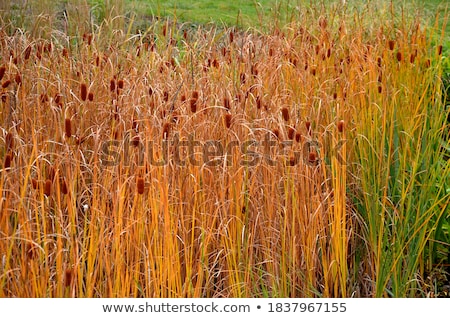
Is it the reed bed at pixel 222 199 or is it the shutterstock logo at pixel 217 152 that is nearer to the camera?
the reed bed at pixel 222 199

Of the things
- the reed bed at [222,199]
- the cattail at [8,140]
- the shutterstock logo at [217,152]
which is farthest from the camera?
the shutterstock logo at [217,152]

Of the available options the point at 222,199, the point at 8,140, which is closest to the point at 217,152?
the point at 222,199

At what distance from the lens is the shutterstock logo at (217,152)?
8.24ft

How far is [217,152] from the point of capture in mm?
2725

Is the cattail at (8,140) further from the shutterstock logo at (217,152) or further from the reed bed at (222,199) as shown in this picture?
the shutterstock logo at (217,152)

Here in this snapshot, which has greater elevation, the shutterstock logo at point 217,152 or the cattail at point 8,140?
the cattail at point 8,140

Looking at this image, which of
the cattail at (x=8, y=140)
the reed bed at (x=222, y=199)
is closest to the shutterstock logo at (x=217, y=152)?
the reed bed at (x=222, y=199)

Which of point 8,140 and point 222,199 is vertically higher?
point 8,140

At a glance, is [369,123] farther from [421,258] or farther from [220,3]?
[220,3]

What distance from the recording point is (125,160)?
8.84 feet

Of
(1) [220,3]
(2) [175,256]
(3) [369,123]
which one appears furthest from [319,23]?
(1) [220,3]

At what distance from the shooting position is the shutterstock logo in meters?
2.51

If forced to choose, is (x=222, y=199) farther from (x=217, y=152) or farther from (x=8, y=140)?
(x=8, y=140)
